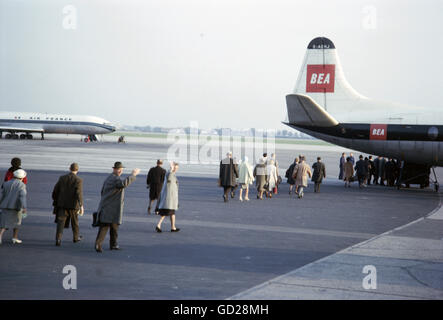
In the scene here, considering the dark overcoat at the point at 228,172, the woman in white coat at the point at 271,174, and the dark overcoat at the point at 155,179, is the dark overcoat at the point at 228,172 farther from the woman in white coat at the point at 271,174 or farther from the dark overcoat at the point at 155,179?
the dark overcoat at the point at 155,179

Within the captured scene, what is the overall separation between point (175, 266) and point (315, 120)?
19303 millimetres

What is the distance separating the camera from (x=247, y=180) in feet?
70.2

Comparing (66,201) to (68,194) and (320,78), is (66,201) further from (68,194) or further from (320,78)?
(320,78)

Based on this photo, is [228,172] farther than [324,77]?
No

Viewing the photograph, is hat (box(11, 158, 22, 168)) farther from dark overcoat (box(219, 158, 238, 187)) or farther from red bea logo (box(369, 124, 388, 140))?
red bea logo (box(369, 124, 388, 140))

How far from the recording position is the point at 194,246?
37.4ft

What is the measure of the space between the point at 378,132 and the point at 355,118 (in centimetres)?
150

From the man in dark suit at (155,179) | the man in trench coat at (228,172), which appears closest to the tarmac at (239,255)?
the man in dark suit at (155,179)

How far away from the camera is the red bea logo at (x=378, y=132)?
27297 millimetres

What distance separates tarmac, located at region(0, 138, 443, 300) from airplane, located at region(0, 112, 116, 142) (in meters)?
63.3

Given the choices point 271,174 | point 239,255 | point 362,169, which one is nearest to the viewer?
point 239,255

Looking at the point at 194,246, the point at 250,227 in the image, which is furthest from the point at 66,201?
the point at 250,227

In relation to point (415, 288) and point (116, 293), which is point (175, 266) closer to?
point (116, 293)
